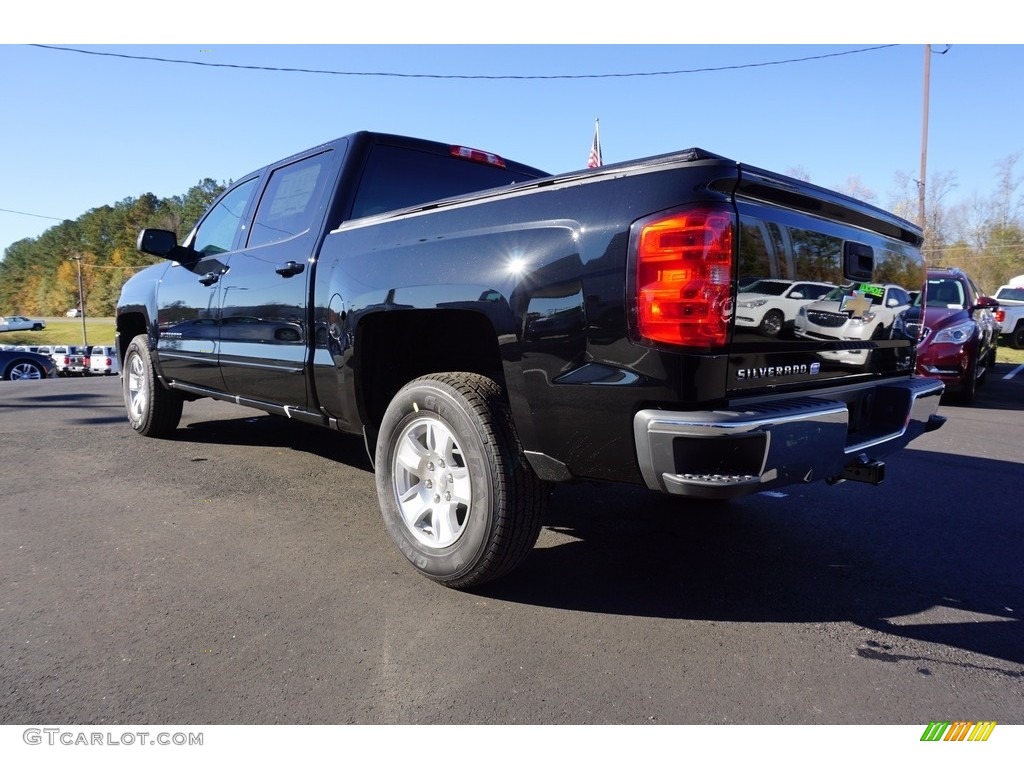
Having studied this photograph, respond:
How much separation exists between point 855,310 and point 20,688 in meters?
3.22

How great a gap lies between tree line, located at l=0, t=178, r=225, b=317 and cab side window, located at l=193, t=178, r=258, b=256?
77.8 metres

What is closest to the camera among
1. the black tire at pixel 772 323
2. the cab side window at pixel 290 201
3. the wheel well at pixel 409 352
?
the black tire at pixel 772 323

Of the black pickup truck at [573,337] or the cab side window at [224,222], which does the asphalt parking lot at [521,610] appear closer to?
the black pickup truck at [573,337]

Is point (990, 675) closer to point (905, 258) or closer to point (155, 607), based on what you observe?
point (905, 258)

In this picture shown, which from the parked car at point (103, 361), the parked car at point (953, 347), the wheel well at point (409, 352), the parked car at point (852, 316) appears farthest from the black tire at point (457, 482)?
the parked car at point (103, 361)

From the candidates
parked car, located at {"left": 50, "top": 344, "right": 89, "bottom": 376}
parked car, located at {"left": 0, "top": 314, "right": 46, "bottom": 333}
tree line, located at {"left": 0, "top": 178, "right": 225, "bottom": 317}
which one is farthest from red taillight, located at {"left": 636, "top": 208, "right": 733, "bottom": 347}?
parked car, located at {"left": 0, "top": 314, "right": 46, "bottom": 333}

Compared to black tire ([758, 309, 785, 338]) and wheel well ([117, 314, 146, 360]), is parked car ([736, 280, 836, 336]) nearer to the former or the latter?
black tire ([758, 309, 785, 338])

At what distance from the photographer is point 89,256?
332 feet

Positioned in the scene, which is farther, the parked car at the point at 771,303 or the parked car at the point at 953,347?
the parked car at the point at 953,347

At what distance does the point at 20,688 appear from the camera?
212 centimetres

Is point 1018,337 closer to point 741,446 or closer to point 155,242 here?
point 741,446

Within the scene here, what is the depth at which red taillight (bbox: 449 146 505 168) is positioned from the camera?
439 centimetres

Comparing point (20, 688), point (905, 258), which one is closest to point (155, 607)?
point (20, 688)

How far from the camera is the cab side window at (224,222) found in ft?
15.3
